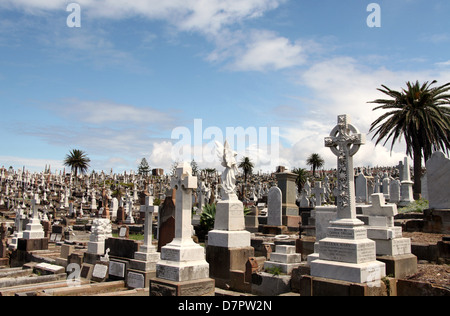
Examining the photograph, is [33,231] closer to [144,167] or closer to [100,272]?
[100,272]

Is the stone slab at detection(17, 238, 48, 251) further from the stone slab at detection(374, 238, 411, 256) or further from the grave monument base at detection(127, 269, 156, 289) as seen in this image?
the stone slab at detection(374, 238, 411, 256)

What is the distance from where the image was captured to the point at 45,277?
9.75 m

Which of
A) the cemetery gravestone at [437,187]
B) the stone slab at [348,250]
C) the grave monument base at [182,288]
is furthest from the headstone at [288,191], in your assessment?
the grave monument base at [182,288]

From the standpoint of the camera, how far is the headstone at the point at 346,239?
611cm

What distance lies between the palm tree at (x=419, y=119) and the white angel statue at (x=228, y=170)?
17.7 metres

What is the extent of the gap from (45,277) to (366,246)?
8.15 meters

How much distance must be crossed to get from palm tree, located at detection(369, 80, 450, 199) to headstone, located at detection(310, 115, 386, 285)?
62.7 ft

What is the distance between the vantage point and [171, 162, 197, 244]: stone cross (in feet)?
23.4

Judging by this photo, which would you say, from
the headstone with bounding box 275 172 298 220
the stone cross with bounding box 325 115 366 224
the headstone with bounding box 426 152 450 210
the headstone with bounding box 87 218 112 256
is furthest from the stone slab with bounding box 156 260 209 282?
the headstone with bounding box 275 172 298 220

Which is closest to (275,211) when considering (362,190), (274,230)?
(274,230)

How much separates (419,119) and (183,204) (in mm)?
22082

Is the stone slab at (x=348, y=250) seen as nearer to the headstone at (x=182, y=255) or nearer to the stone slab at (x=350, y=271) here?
the stone slab at (x=350, y=271)
